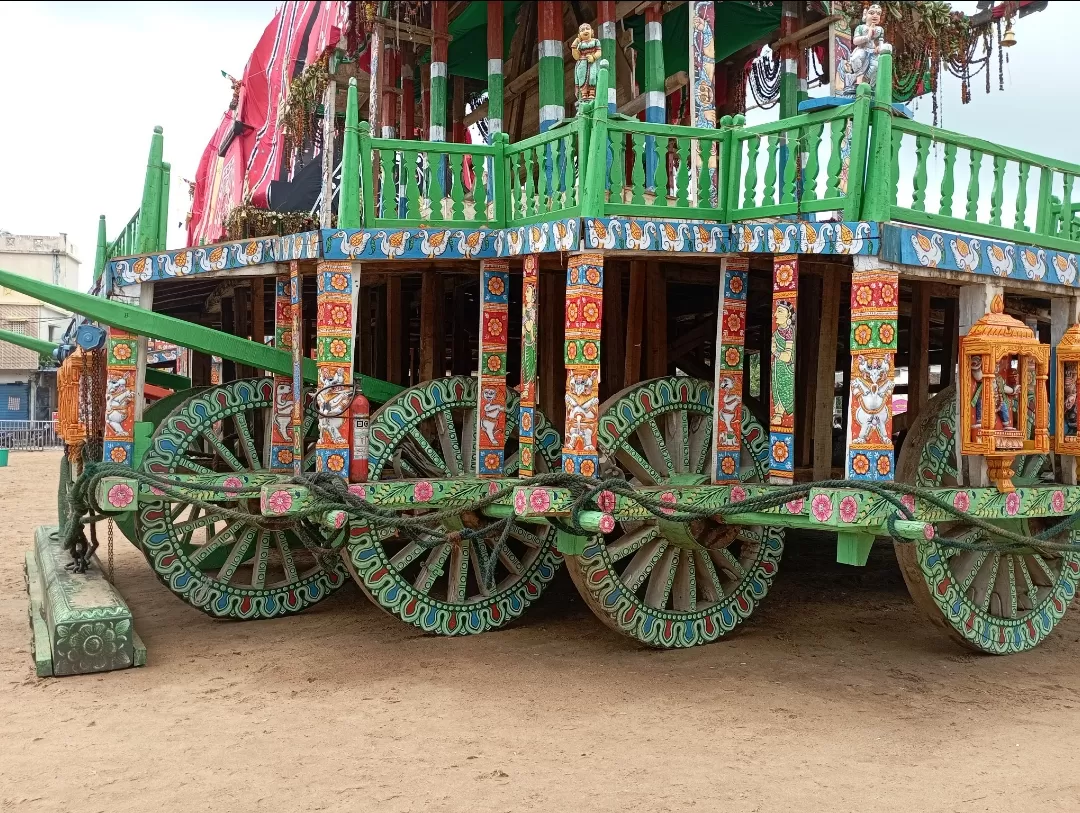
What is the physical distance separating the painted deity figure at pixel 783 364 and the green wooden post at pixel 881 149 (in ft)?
2.47

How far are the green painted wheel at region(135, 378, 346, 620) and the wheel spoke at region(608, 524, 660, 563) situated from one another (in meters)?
2.44

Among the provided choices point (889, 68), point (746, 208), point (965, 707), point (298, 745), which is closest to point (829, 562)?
point (965, 707)

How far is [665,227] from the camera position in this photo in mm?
5895

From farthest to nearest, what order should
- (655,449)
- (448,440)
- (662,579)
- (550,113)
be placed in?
1. (550,113)
2. (448,440)
3. (655,449)
4. (662,579)

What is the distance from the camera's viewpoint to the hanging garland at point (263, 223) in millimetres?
12070

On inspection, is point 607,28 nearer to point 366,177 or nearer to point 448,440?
point 366,177

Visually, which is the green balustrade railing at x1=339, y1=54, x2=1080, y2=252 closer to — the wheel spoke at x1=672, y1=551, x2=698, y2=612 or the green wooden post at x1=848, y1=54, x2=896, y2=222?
the green wooden post at x1=848, y1=54, x2=896, y2=222

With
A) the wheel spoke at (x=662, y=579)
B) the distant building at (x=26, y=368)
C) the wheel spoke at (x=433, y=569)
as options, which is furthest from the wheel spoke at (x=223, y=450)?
the distant building at (x=26, y=368)

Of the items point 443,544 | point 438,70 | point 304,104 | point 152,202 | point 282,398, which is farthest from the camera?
point 304,104

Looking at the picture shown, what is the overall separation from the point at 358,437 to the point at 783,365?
2.70 metres

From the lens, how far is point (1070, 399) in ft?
21.5

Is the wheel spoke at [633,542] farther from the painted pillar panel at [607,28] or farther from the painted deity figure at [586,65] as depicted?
the painted pillar panel at [607,28]

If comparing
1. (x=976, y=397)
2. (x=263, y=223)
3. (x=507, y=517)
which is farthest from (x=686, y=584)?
(x=263, y=223)

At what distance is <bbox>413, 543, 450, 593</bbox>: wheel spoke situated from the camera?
687 centimetres
